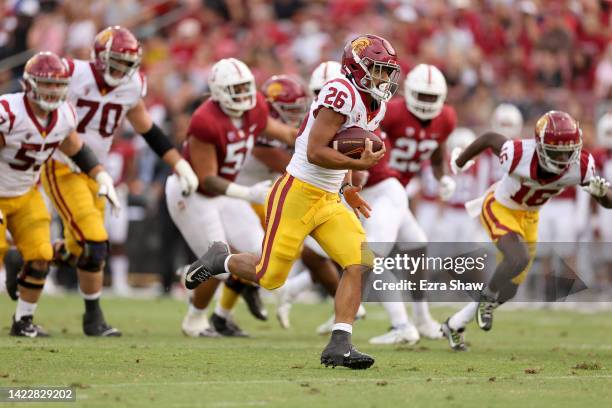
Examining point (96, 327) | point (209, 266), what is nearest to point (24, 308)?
point (96, 327)

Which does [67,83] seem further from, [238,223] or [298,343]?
[298,343]

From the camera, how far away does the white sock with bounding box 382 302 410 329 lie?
877 centimetres

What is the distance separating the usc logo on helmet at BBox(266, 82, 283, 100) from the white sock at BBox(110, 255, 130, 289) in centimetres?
567

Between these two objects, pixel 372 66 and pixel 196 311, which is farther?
pixel 196 311

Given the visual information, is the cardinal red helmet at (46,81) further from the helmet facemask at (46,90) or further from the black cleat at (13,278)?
the black cleat at (13,278)

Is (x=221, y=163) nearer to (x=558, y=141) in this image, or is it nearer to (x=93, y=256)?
(x=93, y=256)

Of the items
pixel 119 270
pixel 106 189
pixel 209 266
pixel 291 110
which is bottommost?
pixel 119 270

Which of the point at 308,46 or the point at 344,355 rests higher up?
the point at 308,46

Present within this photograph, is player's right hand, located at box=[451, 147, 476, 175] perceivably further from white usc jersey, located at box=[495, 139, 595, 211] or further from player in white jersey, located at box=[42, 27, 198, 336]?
player in white jersey, located at box=[42, 27, 198, 336]

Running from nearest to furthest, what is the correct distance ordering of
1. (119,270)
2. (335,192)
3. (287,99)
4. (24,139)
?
(335,192)
(24,139)
(287,99)
(119,270)

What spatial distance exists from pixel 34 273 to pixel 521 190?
3551 millimetres

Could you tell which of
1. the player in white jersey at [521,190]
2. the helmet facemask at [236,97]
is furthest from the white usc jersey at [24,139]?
the player in white jersey at [521,190]

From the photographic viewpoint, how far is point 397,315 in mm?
8805

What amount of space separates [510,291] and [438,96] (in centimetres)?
203
